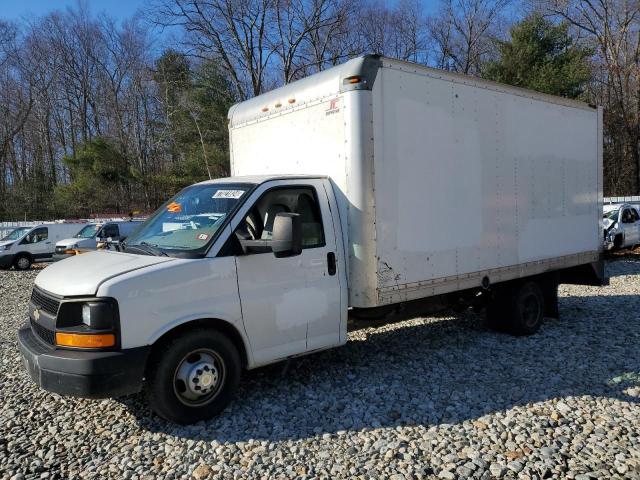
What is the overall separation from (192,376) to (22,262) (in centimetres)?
2006

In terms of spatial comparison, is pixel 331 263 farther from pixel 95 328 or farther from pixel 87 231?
pixel 87 231

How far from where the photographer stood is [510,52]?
30875 millimetres

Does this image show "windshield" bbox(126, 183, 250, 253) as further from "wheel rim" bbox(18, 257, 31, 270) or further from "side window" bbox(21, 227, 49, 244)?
"side window" bbox(21, 227, 49, 244)

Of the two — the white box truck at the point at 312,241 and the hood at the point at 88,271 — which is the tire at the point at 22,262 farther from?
the hood at the point at 88,271

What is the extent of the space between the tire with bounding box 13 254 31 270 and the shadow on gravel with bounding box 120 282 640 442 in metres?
18.6

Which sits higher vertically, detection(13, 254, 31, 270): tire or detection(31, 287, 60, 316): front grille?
detection(31, 287, 60, 316): front grille

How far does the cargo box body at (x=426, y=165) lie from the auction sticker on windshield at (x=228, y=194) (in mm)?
972

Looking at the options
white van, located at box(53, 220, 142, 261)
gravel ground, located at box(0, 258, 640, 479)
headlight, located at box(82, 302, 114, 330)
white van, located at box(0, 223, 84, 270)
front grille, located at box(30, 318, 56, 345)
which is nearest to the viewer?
gravel ground, located at box(0, 258, 640, 479)

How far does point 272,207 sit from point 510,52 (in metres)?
30.4

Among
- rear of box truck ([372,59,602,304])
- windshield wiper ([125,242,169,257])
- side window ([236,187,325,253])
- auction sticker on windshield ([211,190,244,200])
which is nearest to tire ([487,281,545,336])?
rear of box truck ([372,59,602,304])

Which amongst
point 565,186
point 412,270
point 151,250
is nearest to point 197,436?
point 151,250

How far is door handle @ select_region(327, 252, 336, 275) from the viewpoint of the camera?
504 cm

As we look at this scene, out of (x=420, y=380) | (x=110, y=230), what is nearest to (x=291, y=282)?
(x=420, y=380)

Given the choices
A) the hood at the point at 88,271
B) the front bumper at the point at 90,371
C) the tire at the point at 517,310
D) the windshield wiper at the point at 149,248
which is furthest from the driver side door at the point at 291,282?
the tire at the point at 517,310
